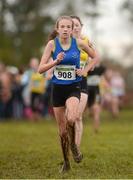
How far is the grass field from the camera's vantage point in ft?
28.6

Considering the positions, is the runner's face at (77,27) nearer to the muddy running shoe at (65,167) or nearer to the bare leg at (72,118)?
the bare leg at (72,118)

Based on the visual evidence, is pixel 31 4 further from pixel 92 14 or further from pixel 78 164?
pixel 78 164

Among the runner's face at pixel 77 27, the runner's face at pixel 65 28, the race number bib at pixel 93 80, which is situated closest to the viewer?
the runner's face at pixel 65 28

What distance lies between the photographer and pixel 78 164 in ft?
31.9

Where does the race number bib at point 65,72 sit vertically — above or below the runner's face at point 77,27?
below

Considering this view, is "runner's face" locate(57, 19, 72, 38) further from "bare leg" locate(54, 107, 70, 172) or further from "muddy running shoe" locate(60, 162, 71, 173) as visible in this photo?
"muddy running shoe" locate(60, 162, 71, 173)

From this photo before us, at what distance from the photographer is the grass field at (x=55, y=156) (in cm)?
873

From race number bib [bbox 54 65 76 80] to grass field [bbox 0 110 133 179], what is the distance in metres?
1.27

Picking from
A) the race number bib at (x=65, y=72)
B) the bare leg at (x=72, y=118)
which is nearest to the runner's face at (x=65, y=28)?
the race number bib at (x=65, y=72)

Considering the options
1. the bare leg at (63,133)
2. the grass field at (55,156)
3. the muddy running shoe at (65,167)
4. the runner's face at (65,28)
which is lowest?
the grass field at (55,156)

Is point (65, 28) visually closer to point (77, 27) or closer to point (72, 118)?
point (72, 118)

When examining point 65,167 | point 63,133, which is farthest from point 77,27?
point 65,167

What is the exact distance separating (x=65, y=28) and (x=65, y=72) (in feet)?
1.92

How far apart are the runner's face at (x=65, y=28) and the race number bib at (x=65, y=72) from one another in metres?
0.42
